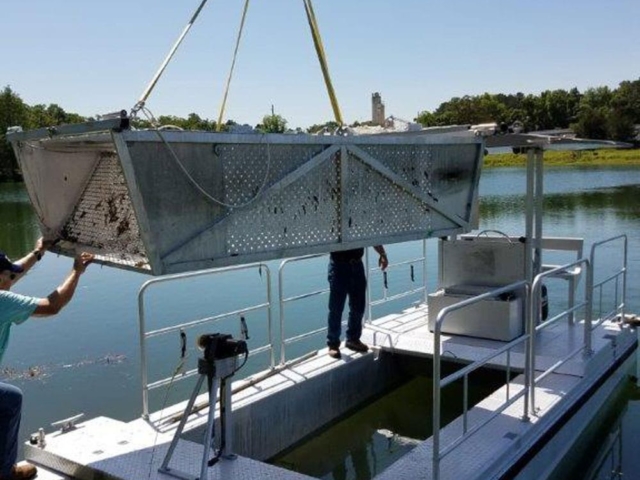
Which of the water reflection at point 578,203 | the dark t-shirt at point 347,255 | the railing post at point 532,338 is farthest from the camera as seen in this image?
the water reflection at point 578,203

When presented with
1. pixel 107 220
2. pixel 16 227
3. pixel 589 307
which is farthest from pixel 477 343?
pixel 16 227

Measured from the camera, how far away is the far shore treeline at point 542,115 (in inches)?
2387

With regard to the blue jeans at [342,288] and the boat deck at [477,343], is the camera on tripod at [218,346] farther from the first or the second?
the boat deck at [477,343]

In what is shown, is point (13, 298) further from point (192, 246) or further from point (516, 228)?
point (516, 228)

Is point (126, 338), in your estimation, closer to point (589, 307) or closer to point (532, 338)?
point (589, 307)

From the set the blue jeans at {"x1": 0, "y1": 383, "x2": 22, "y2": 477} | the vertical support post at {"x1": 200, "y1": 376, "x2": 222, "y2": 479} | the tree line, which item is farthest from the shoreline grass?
the blue jeans at {"x1": 0, "y1": 383, "x2": 22, "y2": 477}

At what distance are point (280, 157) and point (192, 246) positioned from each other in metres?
0.77

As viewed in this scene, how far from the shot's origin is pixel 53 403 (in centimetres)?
Answer: 731

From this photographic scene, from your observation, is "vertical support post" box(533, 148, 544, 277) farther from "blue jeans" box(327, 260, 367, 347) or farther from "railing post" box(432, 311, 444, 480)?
"railing post" box(432, 311, 444, 480)

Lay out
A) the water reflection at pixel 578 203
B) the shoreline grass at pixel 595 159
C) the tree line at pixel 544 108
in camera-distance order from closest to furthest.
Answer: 1. the water reflection at pixel 578 203
2. the shoreline grass at pixel 595 159
3. the tree line at pixel 544 108

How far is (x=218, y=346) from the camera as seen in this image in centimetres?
367

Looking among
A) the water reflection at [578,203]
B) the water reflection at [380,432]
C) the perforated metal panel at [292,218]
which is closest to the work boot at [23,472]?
the perforated metal panel at [292,218]

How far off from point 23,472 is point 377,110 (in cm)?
418

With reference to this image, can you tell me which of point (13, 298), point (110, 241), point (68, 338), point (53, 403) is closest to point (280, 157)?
point (110, 241)
